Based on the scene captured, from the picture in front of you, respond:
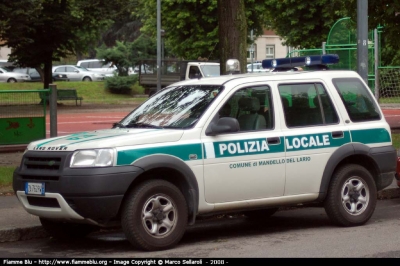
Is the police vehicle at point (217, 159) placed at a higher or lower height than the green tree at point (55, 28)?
lower

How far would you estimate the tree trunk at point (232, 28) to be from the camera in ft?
45.4

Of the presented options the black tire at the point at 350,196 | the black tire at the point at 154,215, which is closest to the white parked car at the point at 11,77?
the black tire at the point at 350,196

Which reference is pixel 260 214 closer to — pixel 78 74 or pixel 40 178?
pixel 40 178

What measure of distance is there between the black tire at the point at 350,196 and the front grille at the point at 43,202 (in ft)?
10.6

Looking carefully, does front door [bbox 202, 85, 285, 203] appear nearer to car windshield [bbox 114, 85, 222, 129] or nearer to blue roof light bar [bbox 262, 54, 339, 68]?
car windshield [bbox 114, 85, 222, 129]

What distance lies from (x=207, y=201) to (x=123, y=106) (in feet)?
108

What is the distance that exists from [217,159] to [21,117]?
9.17 meters

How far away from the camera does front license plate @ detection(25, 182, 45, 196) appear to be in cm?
870

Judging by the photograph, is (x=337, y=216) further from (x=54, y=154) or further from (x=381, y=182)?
(x=54, y=154)

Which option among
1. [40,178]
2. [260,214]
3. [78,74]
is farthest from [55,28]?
[40,178]

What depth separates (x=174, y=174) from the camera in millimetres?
8953

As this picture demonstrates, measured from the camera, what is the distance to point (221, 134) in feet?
30.0

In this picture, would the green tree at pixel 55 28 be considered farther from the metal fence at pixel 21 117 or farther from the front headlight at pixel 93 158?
the front headlight at pixel 93 158

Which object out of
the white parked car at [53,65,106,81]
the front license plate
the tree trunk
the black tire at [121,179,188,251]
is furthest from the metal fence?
the white parked car at [53,65,106,81]
